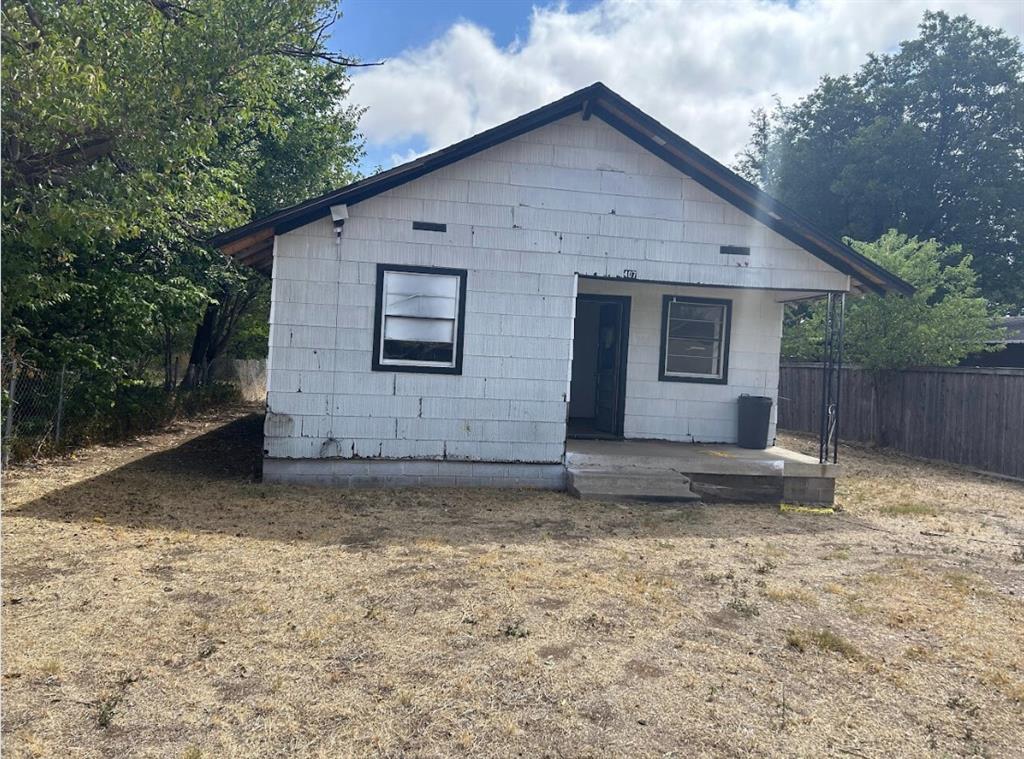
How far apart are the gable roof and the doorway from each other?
241 cm

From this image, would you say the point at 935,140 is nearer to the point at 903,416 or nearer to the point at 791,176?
the point at 791,176

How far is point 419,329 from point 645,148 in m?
3.74

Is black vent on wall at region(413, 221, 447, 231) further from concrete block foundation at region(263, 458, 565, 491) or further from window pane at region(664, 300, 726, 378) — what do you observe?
window pane at region(664, 300, 726, 378)

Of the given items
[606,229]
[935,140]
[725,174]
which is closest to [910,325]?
[725,174]

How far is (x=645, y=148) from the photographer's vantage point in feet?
31.0

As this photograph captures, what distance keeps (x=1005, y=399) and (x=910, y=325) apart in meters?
2.60

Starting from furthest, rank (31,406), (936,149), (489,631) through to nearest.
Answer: (936,149), (31,406), (489,631)

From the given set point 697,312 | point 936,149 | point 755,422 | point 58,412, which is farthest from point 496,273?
point 936,149

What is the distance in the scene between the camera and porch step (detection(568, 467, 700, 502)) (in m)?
8.66

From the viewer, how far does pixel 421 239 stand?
8.93 metres

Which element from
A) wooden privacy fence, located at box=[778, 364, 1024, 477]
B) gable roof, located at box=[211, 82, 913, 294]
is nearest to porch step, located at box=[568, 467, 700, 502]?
gable roof, located at box=[211, 82, 913, 294]

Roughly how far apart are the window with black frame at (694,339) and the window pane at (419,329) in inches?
147

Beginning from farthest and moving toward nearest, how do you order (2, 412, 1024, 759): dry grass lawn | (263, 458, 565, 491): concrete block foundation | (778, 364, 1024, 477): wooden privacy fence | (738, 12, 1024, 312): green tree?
(738, 12, 1024, 312): green tree, (778, 364, 1024, 477): wooden privacy fence, (263, 458, 565, 491): concrete block foundation, (2, 412, 1024, 759): dry grass lawn

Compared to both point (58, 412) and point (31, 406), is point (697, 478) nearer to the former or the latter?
point (58, 412)
